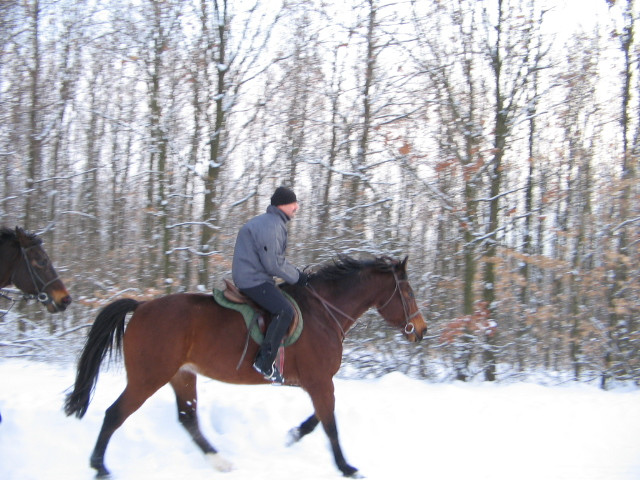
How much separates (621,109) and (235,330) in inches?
379

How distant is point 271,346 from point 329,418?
2.86 feet

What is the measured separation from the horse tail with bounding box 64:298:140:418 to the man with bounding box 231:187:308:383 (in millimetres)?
1089

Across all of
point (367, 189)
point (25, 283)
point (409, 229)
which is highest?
point (367, 189)

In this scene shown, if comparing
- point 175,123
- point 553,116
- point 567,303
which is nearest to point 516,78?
point 553,116

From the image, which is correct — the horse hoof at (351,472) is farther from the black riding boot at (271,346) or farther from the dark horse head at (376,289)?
the dark horse head at (376,289)

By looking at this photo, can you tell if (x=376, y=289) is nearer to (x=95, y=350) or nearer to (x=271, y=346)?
(x=271, y=346)

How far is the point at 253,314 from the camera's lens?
4707 millimetres

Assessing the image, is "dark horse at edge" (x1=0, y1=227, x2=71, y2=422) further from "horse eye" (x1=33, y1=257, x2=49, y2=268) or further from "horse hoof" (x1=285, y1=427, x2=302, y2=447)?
"horse hoof" (x1=285, y1=427, x2=302, y2=447)

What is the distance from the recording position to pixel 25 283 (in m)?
5.23

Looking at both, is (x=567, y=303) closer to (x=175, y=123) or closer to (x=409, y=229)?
(x=409, y=229)

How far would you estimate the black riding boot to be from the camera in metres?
4.52

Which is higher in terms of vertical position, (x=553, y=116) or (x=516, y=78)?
(x=516, y=78)

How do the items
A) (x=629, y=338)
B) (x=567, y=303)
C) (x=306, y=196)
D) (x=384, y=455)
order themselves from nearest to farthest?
(x=384, y=455), (x=629, y=338), (x=567, y=303), (x=306, y=196)

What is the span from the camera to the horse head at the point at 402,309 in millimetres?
5285
